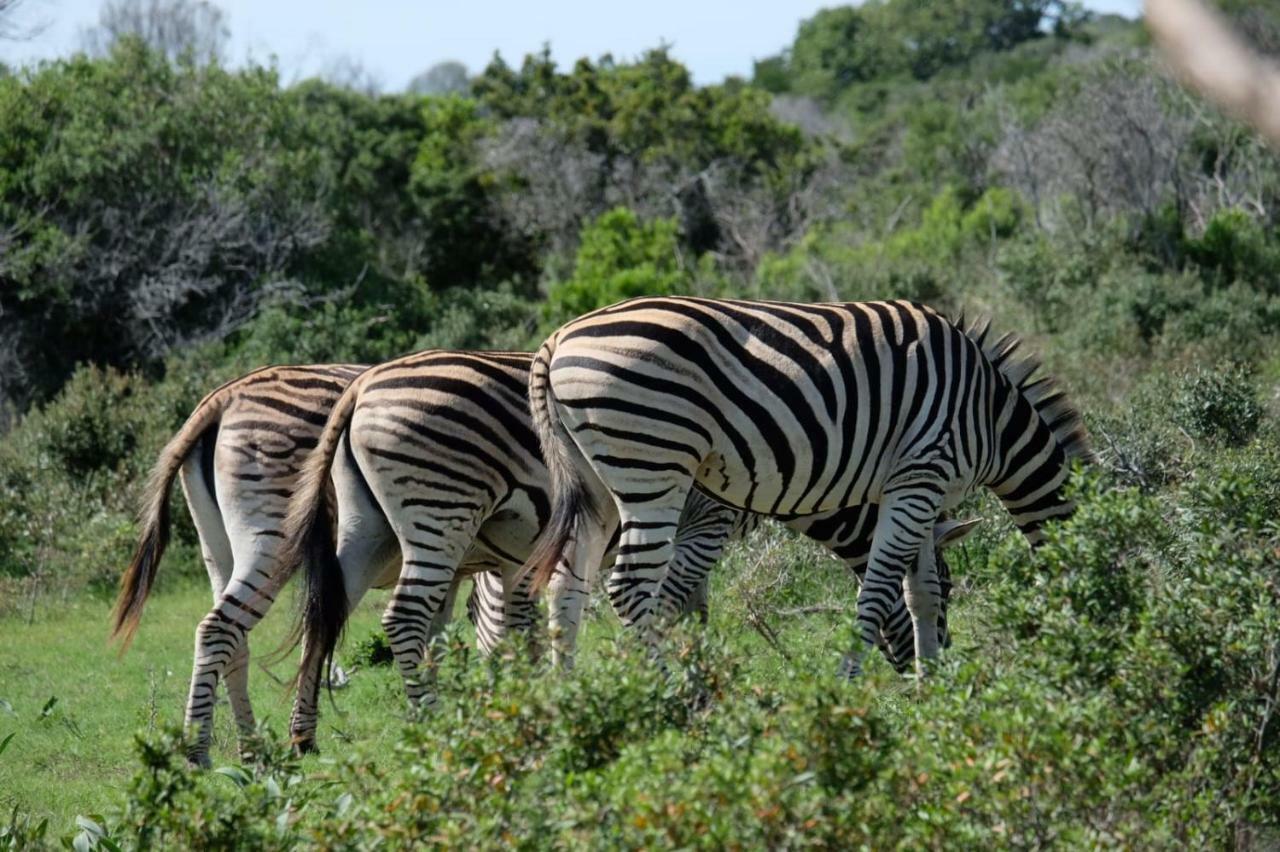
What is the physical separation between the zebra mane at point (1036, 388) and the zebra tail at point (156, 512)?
3.91 metres

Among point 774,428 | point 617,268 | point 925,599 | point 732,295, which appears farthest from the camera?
point 617,268

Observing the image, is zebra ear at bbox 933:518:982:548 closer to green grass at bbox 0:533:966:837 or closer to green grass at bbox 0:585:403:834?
green grass at bbox 0:533:966:837

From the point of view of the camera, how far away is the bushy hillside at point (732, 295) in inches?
170

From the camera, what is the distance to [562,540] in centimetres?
691

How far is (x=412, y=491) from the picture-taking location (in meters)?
7.37

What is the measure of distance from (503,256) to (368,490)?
20.4 metres

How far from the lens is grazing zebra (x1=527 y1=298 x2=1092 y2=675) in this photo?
7027 mm

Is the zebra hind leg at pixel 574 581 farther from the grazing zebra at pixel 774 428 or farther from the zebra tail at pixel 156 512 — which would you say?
the zebra tail at pixel 156 512

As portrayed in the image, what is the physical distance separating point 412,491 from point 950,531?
293 centimetres

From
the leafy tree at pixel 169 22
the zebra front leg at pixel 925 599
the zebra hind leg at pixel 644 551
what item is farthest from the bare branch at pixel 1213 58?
the leafy tree at pixel 169 22

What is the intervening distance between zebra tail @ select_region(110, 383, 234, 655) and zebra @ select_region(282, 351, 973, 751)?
83cm

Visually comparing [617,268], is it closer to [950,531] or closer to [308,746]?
[950,531]

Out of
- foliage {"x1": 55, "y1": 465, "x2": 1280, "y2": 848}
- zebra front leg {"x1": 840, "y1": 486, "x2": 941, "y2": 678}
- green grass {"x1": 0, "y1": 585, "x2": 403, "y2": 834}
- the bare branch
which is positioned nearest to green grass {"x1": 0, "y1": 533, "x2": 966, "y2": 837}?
green grass {"x1": 0, "y1": 585, "x2": 403, "y2": 834}

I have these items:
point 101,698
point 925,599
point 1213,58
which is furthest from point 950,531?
point 1213,58
